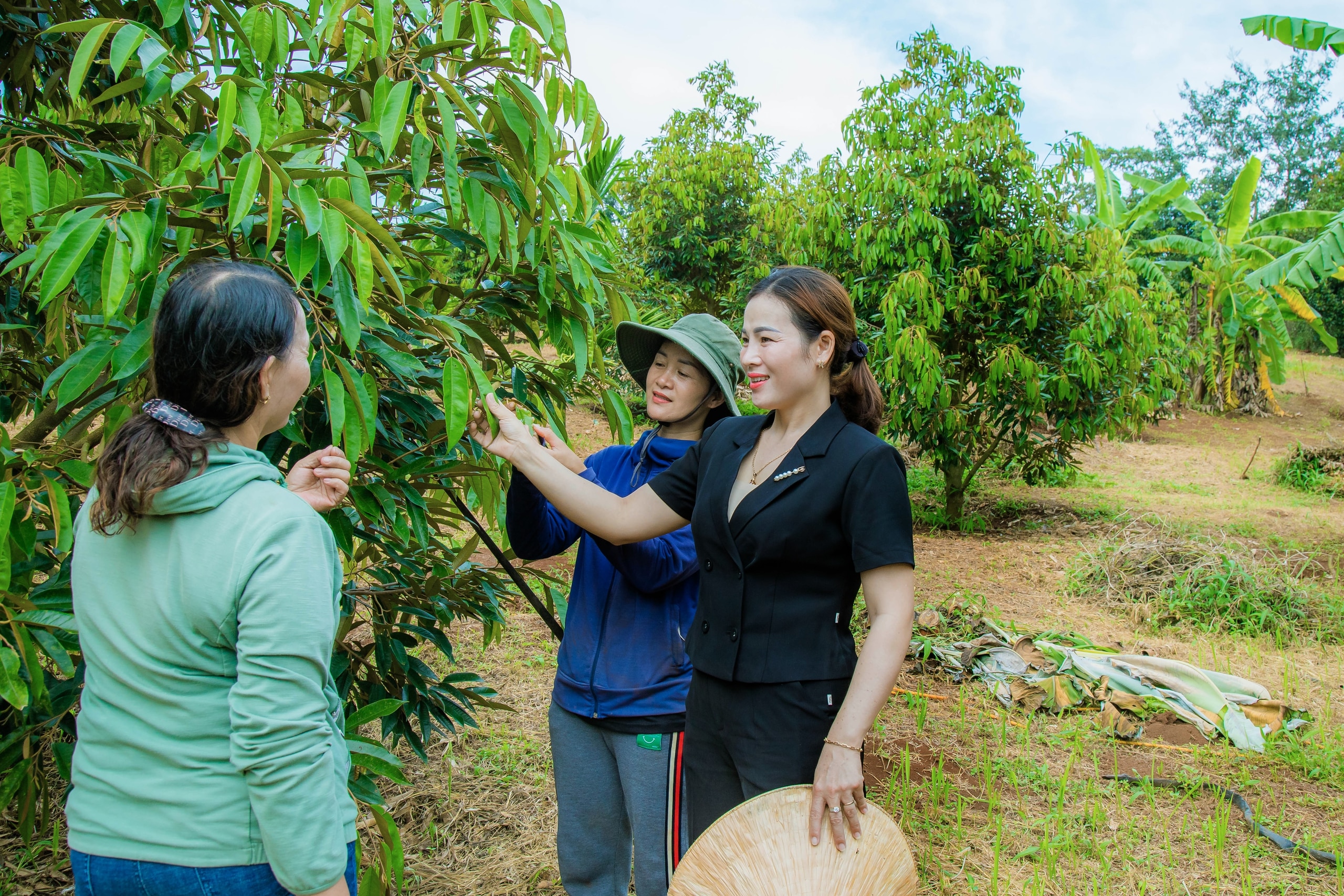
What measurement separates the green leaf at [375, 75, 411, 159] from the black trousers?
3.33ft

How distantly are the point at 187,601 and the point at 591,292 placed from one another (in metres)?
0.92

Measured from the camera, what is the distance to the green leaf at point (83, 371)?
1246 mm

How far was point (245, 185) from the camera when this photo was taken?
1167mm

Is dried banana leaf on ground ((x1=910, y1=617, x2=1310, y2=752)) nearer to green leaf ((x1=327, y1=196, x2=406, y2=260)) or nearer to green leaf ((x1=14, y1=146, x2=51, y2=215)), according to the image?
green leaf ((x1=327, y1=196, x2=406, y2=260))

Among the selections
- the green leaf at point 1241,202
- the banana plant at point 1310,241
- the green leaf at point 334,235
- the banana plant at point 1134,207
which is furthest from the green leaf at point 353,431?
the green leaf at point 1241,202

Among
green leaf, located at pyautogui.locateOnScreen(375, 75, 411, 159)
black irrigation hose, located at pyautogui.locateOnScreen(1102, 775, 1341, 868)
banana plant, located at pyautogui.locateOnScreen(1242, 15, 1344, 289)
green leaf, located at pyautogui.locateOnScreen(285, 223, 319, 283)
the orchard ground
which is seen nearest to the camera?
green leaf, located at pyautogui.locateOnScreen(285, 223, 319, 283)

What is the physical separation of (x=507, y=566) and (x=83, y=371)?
2.94 ft

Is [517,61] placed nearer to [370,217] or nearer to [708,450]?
[370,217]

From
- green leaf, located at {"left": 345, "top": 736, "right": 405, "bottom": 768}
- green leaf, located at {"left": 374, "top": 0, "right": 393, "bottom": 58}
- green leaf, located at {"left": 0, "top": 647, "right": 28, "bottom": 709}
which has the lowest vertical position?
green leaf, located at {"left": 345, "top": 736, "right": 405, "bottom": 768}

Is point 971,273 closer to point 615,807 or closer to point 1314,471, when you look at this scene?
point 615,807

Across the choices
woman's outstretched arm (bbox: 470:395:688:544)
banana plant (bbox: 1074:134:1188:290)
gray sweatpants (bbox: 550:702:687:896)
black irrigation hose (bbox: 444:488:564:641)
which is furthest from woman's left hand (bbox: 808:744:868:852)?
banana plant (bbox: 1074:134:1188:290)

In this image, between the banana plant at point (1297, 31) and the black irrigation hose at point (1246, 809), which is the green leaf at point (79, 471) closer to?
the black irrigation hose at point (1246, 809)

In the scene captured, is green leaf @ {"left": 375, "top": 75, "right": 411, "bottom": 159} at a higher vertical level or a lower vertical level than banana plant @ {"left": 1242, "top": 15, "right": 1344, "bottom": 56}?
lower

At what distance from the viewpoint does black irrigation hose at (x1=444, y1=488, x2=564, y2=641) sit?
5.97 feet
